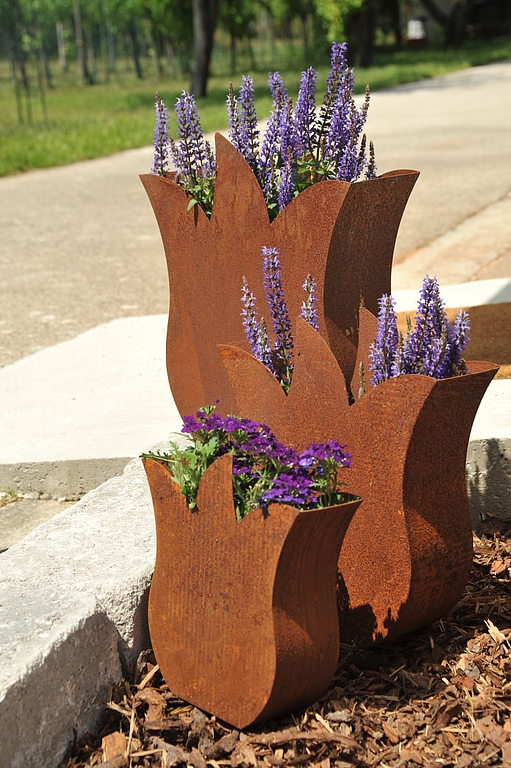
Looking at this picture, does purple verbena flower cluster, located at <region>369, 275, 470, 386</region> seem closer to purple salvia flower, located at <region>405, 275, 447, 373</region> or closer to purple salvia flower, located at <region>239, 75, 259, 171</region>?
purple salvia flower, located at <region>405, 275, 447, 373</region>

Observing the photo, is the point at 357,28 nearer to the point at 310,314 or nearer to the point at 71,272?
the point at 71,272

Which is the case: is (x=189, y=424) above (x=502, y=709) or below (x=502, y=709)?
above

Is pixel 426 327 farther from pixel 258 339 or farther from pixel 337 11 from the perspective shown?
pixel 337 11

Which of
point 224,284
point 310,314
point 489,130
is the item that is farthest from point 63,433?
point 489,130

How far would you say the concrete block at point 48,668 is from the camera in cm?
185

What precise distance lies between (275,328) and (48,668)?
1048 mm

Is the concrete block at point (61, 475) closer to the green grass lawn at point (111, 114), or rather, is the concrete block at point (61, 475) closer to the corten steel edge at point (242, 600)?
the corten steel edge at point (242, 600)

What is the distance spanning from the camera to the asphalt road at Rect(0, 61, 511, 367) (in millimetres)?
6160

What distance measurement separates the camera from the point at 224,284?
290 centimetres

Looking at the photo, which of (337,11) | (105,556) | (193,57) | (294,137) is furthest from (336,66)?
(337,11)

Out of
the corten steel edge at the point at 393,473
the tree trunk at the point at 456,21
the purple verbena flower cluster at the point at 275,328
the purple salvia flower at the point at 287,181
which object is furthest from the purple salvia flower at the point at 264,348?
the tree trunk at the point at 456,21

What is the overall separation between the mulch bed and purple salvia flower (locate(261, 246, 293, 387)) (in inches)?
29.1

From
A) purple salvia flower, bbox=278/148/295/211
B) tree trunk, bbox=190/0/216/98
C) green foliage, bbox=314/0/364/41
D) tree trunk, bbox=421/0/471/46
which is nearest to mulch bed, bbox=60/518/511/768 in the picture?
purple salvia flower, bbox=278/148/295/211

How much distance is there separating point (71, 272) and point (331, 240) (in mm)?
5076
